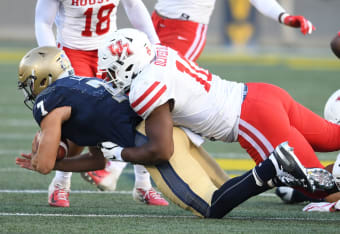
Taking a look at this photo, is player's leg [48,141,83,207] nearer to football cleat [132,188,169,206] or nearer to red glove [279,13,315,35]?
football cleat [132,188,169,206]

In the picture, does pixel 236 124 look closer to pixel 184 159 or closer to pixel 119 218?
pixel 184 159

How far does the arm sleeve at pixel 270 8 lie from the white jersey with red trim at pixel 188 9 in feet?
1.95

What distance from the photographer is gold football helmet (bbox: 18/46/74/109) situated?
4094 millimetres

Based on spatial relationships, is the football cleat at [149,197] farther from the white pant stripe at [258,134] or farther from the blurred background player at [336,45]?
the blurred background player at [336,45]

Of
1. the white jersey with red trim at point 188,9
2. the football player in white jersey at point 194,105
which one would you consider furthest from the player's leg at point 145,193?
the white jersey with red trim at point 188,9

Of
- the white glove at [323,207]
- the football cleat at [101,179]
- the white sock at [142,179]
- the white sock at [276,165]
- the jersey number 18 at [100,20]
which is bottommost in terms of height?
the football cleat at [101,179]

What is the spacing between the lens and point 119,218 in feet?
13.0

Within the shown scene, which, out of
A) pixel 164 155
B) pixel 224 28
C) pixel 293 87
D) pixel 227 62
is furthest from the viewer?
pixel 224 28

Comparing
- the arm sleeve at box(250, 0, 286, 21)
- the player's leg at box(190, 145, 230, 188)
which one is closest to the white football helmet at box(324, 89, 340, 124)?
the arm sleeve at box(250, 0, 286, 21)

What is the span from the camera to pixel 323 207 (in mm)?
4273

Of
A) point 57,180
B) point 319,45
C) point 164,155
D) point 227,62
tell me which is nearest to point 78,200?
point 57,180

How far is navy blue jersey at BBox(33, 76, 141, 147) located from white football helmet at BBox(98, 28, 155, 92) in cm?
10

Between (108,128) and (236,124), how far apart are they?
63cm

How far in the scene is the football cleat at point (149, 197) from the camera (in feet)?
15.2
